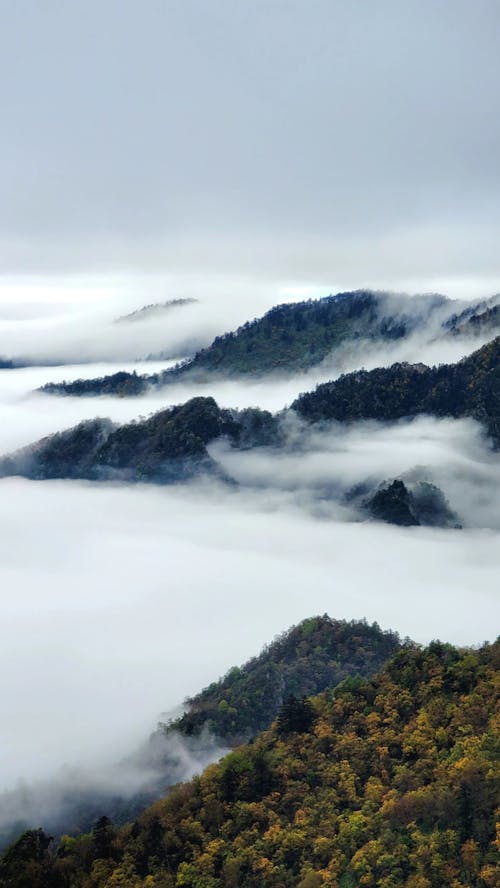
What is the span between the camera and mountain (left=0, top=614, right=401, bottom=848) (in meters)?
84.6

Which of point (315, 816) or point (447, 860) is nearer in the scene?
point (447, 860)

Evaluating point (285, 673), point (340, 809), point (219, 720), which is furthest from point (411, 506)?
point (340, 809)

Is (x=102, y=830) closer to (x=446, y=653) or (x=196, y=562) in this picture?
(x=446, y=653)

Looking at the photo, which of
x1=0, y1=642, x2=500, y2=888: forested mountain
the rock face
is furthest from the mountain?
the rock face

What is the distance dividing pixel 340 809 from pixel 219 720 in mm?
33158

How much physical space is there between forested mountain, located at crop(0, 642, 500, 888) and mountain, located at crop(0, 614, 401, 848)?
390 inches

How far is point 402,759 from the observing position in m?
66.3

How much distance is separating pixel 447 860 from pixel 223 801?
18075 mm

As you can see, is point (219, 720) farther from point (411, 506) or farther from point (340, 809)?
point (411, 506)

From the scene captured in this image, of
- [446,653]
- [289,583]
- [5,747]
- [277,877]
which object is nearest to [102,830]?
[277,877]

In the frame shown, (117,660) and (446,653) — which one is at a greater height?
(446,653)

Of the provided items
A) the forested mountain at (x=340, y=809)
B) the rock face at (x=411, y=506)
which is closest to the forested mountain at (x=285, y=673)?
the forested mountain at (x=340, y=809)

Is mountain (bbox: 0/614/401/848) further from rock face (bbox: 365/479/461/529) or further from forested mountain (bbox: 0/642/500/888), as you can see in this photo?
rock face (bbox: 365/479/461/529)

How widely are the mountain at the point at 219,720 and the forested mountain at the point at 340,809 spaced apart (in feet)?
32.5
